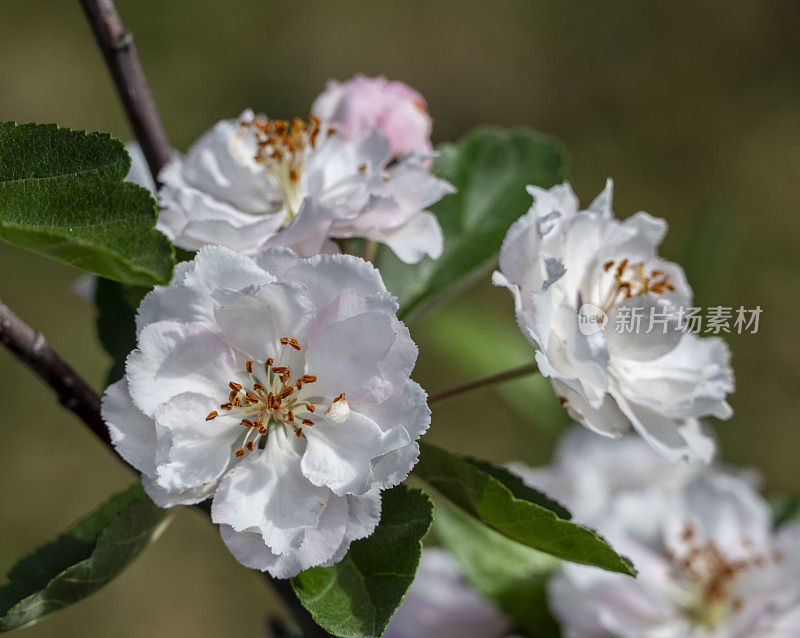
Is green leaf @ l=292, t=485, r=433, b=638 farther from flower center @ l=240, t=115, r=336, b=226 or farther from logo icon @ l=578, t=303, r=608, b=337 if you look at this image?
flower center @ l=240, t=115, r=336, b=226

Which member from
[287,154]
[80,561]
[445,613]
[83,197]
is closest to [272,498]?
[80,561]

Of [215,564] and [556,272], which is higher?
[556,272]

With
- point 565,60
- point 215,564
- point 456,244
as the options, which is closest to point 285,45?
point 565,60

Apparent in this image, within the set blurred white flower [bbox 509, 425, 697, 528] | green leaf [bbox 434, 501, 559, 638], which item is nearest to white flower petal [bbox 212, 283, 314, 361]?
green leaf [bbox 434, 501, 559, 638]

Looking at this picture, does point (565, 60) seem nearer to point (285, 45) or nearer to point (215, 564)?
point (285, 45)

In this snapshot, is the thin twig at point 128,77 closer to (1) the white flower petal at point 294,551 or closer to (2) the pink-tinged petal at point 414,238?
(2) the pink-tinged petal at point 414,238
